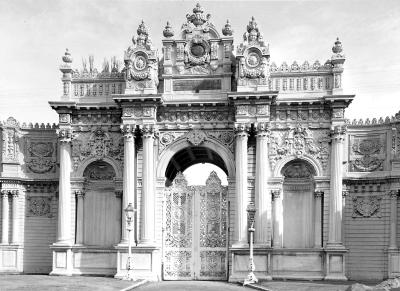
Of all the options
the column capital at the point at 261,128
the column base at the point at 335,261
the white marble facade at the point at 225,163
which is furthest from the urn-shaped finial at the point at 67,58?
the column base at the point at 335,261

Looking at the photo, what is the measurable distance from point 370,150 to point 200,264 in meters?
10.1

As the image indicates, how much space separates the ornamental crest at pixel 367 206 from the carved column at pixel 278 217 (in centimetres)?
370

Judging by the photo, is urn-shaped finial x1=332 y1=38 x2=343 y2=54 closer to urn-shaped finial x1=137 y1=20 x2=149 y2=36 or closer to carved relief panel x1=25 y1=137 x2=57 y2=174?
urn-shaped finial x1=137 y1=20 x2=149 y2=36

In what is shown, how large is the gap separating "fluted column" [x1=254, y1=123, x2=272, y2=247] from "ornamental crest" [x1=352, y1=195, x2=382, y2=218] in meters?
4.38

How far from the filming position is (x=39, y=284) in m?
29.3

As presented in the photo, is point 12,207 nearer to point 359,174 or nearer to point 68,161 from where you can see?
point 68,161

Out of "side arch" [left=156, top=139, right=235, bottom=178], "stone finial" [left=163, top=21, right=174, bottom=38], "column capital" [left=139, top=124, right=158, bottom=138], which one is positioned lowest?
"side arch" [left=156, top=139, right=235, bottom=178]

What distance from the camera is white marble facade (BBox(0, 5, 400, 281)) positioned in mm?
34625

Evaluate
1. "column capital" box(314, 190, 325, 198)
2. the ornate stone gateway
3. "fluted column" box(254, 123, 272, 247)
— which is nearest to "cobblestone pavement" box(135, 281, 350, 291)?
the ornate stone gateway

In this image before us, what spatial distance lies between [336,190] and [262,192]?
350 centimetres

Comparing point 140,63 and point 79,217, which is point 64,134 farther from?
point 140,63

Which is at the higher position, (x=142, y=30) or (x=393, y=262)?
(x=142, y=30)

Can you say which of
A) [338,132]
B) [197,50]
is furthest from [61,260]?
[338,132]

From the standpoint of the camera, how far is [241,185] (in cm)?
3466
